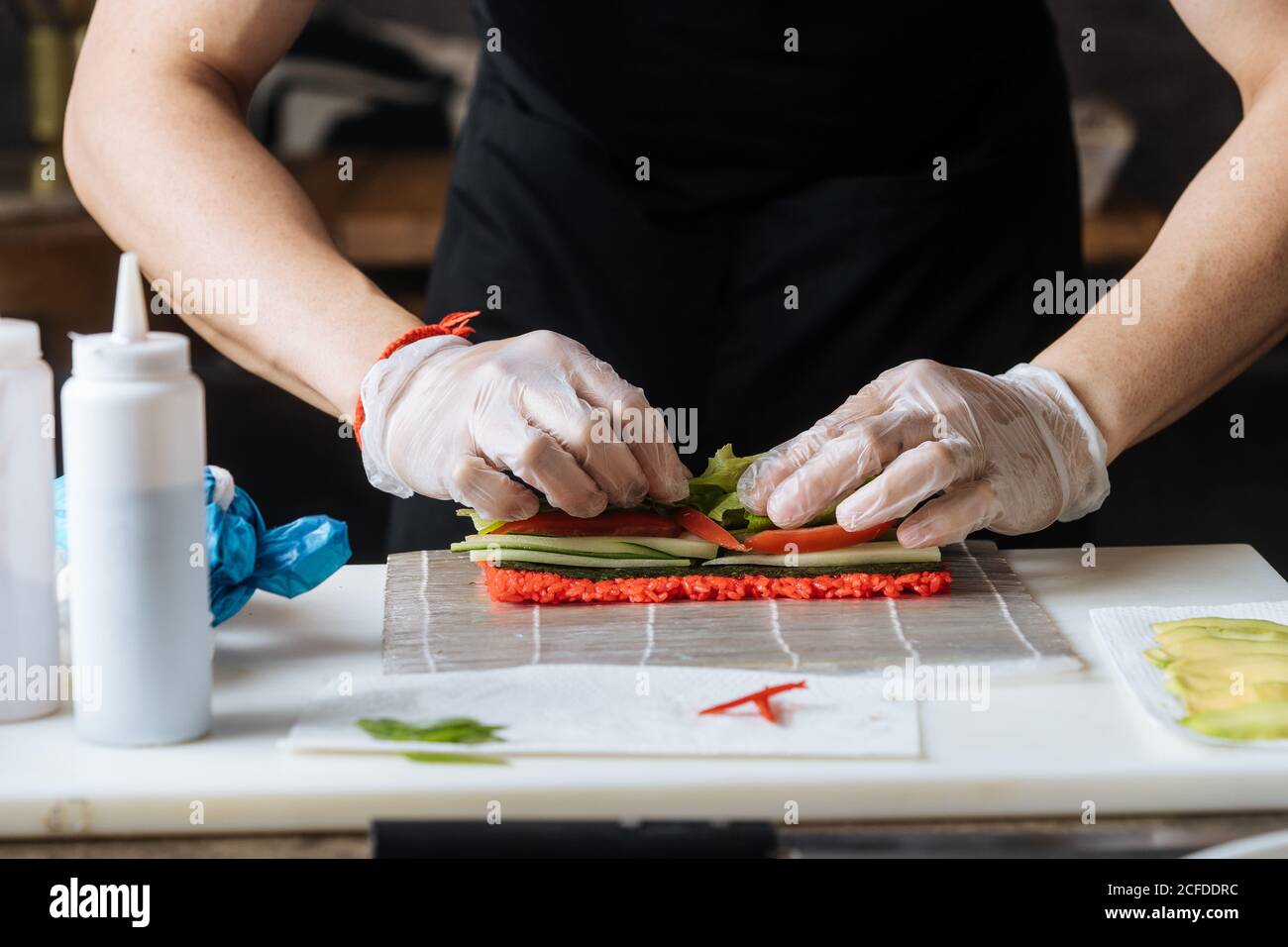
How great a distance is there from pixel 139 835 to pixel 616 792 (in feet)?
Answer: 1.23

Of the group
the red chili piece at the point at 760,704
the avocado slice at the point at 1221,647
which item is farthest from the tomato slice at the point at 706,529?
the avocado slice at the point at 1221,647

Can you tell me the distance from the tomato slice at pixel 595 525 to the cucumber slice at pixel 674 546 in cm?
2

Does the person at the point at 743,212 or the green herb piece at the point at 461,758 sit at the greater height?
the person at the point at 743,212

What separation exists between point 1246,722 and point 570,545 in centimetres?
76

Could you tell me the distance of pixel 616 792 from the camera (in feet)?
3.73

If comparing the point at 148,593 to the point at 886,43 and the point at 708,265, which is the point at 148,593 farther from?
the point at 886,43

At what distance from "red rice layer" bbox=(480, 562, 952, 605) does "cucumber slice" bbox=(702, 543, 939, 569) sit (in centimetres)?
2

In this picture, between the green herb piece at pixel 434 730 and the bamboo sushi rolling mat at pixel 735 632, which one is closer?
the green herb piece at pixel 434 730

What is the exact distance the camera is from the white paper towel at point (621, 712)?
3.89ft

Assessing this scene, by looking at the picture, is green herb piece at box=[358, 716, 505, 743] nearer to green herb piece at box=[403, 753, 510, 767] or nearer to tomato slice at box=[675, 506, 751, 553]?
green herb piece at box=[403, 753, 510, 767]

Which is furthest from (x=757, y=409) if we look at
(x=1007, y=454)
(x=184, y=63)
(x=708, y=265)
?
(x=184, y=63)

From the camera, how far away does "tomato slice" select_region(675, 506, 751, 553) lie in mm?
1690

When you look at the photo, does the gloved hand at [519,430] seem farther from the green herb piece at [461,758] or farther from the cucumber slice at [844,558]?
the green herb piece at [461,758]

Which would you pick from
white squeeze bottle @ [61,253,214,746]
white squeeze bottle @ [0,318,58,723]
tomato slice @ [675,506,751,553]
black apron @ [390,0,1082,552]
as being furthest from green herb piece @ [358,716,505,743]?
black apron @ [390,0,1082,552]
